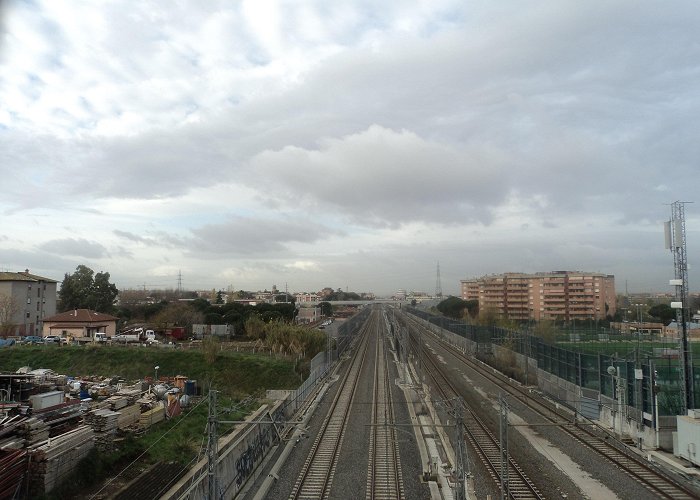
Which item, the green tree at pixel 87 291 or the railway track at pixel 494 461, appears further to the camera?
the green tree at pixel 87 291

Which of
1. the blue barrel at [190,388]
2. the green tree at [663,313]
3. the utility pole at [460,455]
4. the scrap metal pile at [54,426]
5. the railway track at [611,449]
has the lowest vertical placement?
the blue barrel at [190,388]

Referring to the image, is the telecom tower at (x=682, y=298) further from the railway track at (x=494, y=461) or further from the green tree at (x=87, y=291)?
the green tree at (x=87, y=291)

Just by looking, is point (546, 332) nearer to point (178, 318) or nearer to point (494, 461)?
point (494, 461)

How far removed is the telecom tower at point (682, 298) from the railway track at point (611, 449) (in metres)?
2.84

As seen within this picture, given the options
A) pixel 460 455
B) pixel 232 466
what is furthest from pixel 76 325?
pixel 460 455

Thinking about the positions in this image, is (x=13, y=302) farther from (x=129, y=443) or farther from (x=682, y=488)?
(x=682, y=488)

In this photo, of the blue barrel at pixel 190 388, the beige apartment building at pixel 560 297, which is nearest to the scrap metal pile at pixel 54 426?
the blue barrel at pixel 190 388

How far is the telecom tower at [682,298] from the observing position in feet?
54.6

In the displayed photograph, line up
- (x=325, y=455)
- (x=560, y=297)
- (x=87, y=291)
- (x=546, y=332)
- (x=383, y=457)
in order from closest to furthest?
(x=383, y=457) → (x=325, y=455) → (x=546, y=332) → (x=87, y=291) → (x=560, y=297)

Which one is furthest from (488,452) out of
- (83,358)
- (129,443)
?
(83,358)

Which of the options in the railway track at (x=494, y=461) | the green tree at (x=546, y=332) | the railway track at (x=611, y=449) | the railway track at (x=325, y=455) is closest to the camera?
the railway track at (x=494, y=461)

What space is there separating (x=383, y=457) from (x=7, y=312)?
46250mm

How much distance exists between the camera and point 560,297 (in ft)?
289

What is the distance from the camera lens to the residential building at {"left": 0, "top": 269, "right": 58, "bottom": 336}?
47.8m
